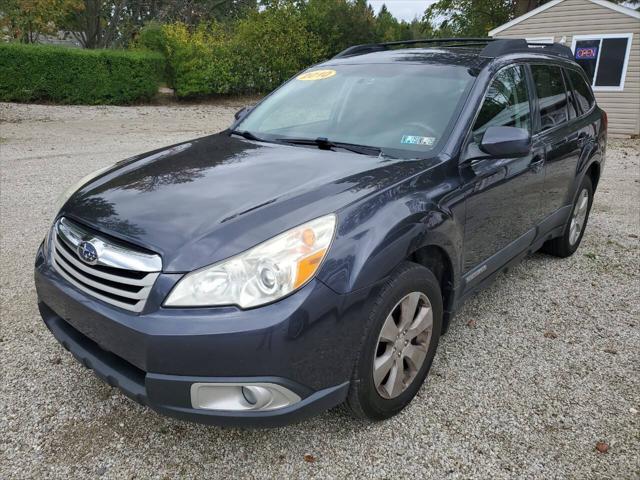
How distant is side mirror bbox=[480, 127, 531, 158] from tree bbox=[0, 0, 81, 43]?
2443cm

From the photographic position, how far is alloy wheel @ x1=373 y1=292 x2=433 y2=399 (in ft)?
7.42

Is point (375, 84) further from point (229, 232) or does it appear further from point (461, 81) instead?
point (229, 232)

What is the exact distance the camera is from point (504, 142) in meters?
2.66

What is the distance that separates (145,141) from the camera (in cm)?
1162

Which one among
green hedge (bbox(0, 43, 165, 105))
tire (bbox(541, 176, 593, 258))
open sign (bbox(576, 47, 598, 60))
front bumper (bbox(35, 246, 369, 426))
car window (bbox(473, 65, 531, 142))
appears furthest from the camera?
green hedge (bbox(0, 43, 165, 105))

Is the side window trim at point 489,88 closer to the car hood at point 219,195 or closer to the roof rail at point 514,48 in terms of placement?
the roof rail at point 514,48

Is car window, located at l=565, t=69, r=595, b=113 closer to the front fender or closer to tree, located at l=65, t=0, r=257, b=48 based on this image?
the front fender

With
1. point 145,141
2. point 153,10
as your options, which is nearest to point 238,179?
point 145,141

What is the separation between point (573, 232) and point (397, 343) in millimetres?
3009

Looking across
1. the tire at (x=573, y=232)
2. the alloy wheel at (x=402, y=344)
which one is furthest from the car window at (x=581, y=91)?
the alloy wheel at (x=402, y=344)

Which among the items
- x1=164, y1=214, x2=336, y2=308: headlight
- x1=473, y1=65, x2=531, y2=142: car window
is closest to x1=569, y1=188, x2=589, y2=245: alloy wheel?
x1=473, y1=65, x2=531, y2=142: car window

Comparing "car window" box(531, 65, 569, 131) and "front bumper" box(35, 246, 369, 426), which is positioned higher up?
"car window" box(531, 65, 569, 131)

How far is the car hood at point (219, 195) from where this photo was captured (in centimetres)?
196

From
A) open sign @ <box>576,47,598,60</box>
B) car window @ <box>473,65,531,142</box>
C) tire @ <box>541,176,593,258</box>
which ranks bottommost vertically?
tire @ <box>541,176,593,258</box>
